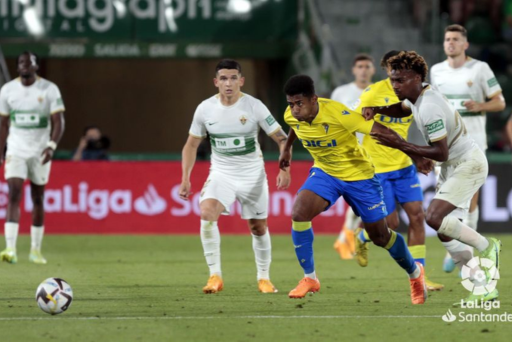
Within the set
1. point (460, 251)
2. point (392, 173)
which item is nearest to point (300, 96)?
point (460, 251)

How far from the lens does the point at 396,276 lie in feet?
36.3

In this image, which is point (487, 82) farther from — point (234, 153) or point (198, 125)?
point (198, 125)

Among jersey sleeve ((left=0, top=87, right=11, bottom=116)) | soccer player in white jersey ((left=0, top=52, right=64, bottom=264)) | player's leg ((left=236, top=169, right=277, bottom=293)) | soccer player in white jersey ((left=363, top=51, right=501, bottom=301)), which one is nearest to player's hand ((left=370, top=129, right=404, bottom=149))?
soccer player in white jersey ((left=363, top=51, right=501, bottom=301))

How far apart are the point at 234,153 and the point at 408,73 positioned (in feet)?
7.37

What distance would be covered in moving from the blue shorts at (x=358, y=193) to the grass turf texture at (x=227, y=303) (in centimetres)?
73

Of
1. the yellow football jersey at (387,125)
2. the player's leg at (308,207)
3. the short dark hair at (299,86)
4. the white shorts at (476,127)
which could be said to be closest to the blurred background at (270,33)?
the white shorts at (476,127)

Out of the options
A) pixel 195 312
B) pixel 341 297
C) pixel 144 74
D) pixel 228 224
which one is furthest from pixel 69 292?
pixel 144 74

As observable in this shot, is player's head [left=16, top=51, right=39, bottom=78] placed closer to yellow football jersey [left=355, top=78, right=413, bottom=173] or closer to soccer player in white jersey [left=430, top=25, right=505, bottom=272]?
yellow football jersey [left=355, top=78, right=413, bottom=173]

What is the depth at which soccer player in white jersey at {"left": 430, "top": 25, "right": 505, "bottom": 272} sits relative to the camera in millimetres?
11125

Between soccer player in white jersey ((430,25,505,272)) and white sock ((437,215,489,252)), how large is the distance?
2.71 meters

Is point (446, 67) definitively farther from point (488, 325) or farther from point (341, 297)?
point (488, 325)

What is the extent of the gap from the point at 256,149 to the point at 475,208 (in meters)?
2.71

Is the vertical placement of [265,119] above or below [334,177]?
above

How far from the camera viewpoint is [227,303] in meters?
8.93
